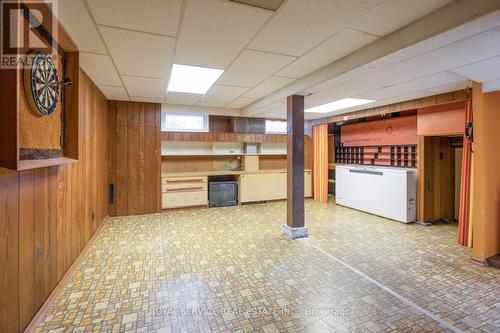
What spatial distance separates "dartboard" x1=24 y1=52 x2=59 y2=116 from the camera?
165 centimetres

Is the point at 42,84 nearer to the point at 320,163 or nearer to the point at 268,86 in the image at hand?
the point at 268,86

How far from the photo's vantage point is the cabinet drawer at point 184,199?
18.0 ft

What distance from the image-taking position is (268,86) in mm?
3887

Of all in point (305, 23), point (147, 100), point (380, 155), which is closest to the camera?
point (305, 23)

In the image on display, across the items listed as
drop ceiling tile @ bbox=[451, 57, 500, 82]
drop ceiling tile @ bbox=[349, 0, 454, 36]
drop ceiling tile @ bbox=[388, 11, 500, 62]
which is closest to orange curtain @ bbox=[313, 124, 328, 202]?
drop ceiling tile @ bbox=[451, 57, 500, 82]

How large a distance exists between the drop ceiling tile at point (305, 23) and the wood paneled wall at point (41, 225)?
2166 mm

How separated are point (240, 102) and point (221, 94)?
2.54 ft

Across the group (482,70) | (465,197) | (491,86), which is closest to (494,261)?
(465,197)

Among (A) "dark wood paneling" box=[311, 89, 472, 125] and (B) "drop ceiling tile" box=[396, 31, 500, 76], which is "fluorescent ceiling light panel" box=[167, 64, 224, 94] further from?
(A) "dark wood paneling" box=[311, 89, 472, 125]

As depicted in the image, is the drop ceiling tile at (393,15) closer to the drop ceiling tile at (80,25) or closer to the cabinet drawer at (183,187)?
the drop ceiling tile at (80,25)

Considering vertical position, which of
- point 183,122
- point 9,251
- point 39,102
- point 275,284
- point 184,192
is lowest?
point 275,284

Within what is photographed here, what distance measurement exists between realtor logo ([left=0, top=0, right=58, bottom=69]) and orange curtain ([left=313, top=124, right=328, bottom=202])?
5740 mm

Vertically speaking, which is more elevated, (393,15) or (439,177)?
(393,15)

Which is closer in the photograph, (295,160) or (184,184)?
(295,160)
